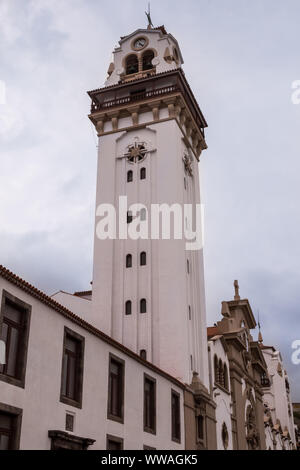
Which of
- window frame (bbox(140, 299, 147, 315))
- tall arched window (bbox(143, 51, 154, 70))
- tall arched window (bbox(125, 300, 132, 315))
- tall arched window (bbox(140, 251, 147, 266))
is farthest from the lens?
tall arched window (bbox(143, 51, 154, 70))

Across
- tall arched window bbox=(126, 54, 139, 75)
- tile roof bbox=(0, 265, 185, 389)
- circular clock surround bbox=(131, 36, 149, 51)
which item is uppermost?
circular clock surround bbox=(131, 36, 149, 51)

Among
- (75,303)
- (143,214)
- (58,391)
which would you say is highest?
(143,214)

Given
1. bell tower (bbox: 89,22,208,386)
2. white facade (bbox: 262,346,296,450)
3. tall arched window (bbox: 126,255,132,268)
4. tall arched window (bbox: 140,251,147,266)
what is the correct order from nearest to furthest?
bell tower (bbox: 89,22,208,386) < tall arched window (bbox: 140,251,147,266) < tall arched window (bbox: 126,255,132,268) < white facade (bbox: 262,346,296,450)

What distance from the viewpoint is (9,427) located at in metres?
17.7

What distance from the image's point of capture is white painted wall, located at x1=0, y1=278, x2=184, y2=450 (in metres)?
18.5

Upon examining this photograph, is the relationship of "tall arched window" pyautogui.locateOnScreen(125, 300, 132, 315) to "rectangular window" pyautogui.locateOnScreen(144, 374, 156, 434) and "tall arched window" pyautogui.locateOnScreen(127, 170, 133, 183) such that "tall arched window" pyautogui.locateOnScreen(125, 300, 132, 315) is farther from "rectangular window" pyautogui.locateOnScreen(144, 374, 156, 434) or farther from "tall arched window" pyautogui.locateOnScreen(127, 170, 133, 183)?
"tall arched window" pyautogui.locateOnScreen(127, 170, 133, 183)

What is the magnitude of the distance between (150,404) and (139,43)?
32.8 m

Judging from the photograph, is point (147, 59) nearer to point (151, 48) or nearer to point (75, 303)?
point (151, 48)

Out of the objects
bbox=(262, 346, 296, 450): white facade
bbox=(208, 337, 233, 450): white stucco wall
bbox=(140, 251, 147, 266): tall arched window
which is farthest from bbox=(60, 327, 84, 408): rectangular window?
bbox=(262, 346, 296, 450): white facade

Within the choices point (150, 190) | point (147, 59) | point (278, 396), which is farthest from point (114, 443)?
point (278, 396)

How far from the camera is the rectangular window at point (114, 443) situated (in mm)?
23266

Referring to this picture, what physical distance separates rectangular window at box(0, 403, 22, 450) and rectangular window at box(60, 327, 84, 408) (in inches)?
122

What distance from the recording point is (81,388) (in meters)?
21.8

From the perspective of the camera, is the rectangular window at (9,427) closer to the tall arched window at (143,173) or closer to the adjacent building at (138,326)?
the adjacent building at (138,326)
